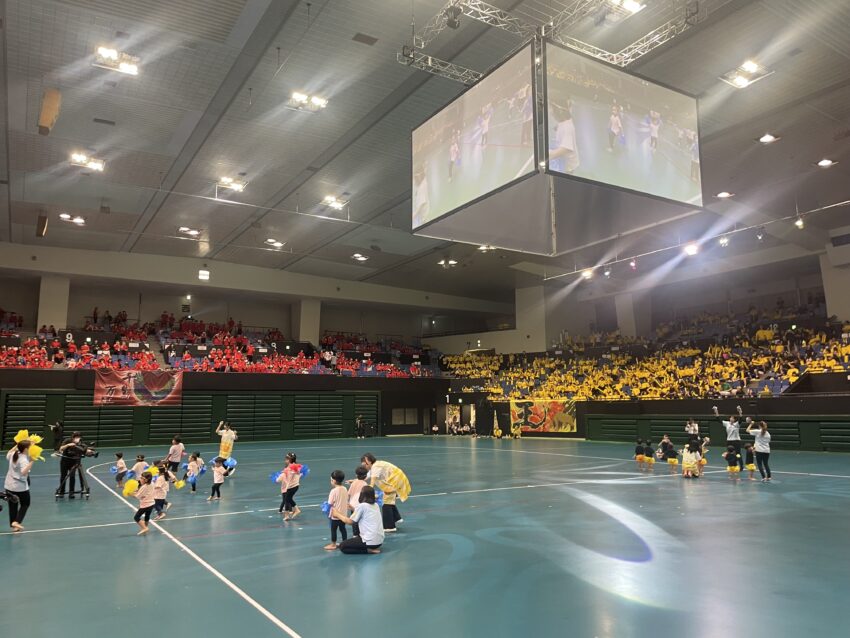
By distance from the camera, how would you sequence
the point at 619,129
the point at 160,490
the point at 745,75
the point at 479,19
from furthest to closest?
1. the point at 745,75
2. the point at 479,19
3. the point at 619,129
4. the point at 160,490

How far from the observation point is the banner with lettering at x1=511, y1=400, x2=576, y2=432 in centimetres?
3300

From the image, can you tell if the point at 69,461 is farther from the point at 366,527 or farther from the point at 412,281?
the point at 412,281

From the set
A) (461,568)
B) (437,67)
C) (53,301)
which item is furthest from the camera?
(53,301)

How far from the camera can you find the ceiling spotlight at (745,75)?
44.3ft

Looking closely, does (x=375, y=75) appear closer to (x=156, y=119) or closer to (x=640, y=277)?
(x=156, y=119)

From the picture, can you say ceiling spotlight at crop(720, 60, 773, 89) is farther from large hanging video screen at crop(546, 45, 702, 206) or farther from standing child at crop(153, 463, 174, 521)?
standing child at crop(153, 463, 174, 521)

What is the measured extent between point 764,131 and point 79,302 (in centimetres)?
3740

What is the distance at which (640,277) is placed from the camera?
124 ft

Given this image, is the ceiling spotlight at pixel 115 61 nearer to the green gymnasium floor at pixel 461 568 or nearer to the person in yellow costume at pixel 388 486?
the green gymnasium floor at pixel 461 568

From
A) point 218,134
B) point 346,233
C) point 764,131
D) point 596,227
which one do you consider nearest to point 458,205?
point 596,227

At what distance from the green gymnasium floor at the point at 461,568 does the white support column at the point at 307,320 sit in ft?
85.1

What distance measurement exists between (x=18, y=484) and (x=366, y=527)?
609 centimetres

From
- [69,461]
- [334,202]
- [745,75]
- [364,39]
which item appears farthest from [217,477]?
[745,75]

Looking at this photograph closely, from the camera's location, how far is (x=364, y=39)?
13023mm
